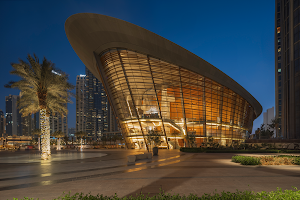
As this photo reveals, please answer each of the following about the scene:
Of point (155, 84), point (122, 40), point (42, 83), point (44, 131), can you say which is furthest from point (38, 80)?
point (155, 84)

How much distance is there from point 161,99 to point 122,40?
50.3 ft

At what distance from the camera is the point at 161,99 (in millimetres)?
45594

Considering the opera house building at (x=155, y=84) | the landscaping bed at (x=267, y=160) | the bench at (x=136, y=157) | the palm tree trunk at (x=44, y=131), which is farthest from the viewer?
the opera house building at (x=155, y=84)

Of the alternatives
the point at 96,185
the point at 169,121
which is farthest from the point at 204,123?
the point at 96,185

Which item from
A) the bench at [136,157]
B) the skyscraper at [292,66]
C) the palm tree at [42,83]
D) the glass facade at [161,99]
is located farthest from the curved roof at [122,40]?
the skyscraper at [292,66]

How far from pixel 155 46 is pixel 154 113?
50.5 ft

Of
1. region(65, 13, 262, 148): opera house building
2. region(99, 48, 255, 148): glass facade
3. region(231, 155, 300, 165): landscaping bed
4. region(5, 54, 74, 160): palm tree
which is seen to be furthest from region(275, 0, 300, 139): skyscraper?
region(5, 54, 74, 160): palm tree

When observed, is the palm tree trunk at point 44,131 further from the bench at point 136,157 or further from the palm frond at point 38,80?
the bench at point 136,157

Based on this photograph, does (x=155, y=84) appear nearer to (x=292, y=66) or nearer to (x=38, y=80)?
(x=38, y=80)

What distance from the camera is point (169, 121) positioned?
152 ft

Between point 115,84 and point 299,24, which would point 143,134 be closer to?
point 115,84

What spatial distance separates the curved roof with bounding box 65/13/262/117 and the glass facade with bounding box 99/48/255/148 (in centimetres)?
195

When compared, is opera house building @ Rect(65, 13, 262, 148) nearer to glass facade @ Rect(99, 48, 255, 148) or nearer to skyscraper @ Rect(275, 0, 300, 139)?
glass facade @ Rect(99, 48, 255, 148)

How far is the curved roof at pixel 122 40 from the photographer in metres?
34.8
